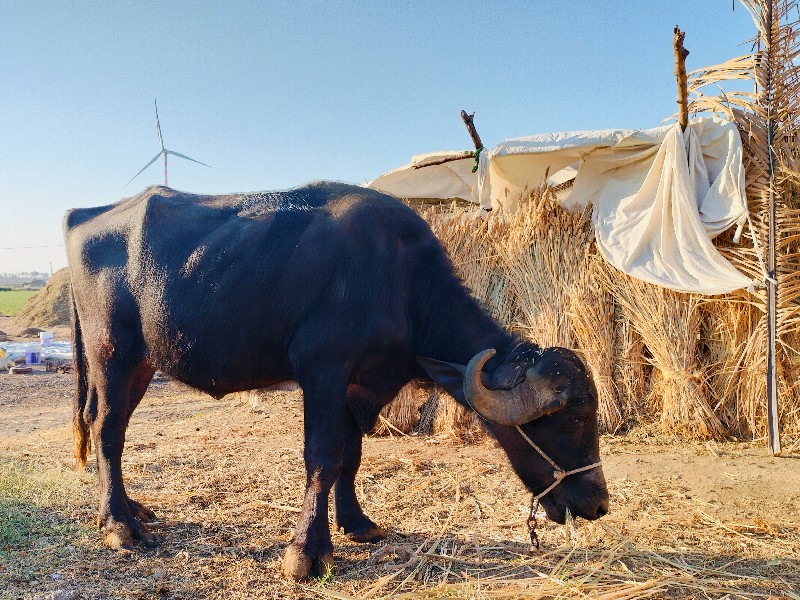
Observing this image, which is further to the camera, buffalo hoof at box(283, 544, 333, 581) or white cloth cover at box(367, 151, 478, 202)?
white cloth cover at box(367, 151, 478, 202)

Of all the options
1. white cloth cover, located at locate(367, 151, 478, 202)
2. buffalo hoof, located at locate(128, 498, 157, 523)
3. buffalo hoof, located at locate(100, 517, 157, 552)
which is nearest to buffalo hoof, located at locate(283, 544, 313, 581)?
buffalo hoof, located at locate(100, 517, 157, 552)

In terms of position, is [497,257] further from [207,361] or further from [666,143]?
[207,361]

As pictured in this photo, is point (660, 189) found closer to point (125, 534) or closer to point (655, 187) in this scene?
point (655, 187)

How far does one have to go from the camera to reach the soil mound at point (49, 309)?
2462cm

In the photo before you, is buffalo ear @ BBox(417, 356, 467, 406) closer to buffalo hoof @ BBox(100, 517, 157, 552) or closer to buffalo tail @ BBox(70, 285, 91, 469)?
buffalo hoof @ BBox(100, 517, 157, 552)

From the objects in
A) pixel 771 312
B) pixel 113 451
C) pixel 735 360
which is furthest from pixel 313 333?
pixel 735 360

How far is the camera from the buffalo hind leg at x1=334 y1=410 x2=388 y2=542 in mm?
4168

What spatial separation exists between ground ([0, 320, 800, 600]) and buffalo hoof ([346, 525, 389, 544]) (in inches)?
4.6

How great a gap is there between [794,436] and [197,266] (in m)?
5.77

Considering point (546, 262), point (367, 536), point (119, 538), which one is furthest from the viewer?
point (546, 262)

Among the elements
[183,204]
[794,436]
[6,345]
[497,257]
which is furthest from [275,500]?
[6,345]

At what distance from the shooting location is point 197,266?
4090 millimetres

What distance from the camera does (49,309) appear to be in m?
25.0

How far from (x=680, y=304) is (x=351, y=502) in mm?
4155
